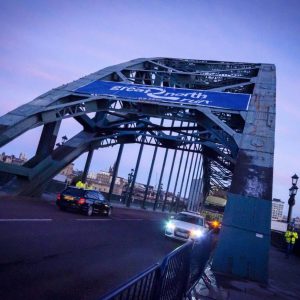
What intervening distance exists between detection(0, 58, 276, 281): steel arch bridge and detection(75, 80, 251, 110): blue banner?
0.16ft

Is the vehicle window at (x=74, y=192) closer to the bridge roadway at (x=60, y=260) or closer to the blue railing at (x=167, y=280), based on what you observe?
the bridge roadway at (x=60, y=260)

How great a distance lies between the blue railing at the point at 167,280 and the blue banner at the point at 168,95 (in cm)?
906

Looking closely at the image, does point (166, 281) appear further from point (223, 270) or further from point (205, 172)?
point (205, 172)

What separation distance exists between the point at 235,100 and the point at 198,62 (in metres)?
9.26

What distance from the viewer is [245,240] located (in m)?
10.1

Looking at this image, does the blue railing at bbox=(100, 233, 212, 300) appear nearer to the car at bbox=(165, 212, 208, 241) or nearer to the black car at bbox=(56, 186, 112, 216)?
the car at bbox=(165, 212, 208, 241)

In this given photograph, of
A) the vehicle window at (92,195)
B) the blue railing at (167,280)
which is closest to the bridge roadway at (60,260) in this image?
the blue railing at (167,280)

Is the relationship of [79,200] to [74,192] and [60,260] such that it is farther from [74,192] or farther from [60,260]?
[60,260]

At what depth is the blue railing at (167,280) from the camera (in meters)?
2.99

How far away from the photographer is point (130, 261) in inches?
352

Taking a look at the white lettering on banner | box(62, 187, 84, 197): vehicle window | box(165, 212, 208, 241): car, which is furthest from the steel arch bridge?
box(165, 212, 208, 241): car

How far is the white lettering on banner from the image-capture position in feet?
52.6

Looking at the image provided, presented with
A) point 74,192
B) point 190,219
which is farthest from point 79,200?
point 190,219

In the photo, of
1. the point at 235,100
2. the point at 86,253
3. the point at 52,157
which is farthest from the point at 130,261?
the point at 52,157
